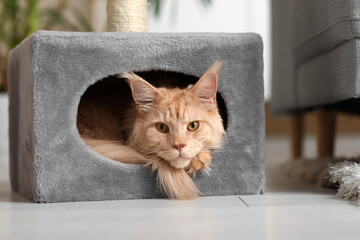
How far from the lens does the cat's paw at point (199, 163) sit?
1.36 metres

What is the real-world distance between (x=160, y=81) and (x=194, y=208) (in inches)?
Answer: 23.7

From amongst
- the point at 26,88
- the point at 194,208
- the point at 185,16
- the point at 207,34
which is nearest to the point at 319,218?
the point at 194,208

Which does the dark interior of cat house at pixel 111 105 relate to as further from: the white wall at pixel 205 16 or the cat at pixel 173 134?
the white wall at pixel 205 16

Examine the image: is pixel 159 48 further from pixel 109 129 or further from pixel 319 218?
pixel 319 218

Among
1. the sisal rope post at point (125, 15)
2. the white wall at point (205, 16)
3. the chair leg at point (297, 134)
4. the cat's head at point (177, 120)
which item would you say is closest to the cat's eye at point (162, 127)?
the cat's head at point (177, 120)

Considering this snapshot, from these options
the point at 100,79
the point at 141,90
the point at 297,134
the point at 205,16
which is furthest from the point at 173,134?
the point at 205,16

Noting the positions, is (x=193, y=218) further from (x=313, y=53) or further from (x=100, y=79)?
(x=313, y=53)

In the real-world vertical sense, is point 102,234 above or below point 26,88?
below

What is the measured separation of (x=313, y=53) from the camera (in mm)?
1746

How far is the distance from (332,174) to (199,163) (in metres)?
0.44

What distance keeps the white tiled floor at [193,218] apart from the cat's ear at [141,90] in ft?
1.02

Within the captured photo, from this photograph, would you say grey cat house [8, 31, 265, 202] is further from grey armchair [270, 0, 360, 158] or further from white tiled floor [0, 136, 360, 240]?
grey armchair [270, 0, 360, 158]

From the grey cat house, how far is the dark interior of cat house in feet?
0.64

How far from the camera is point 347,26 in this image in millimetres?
1347
